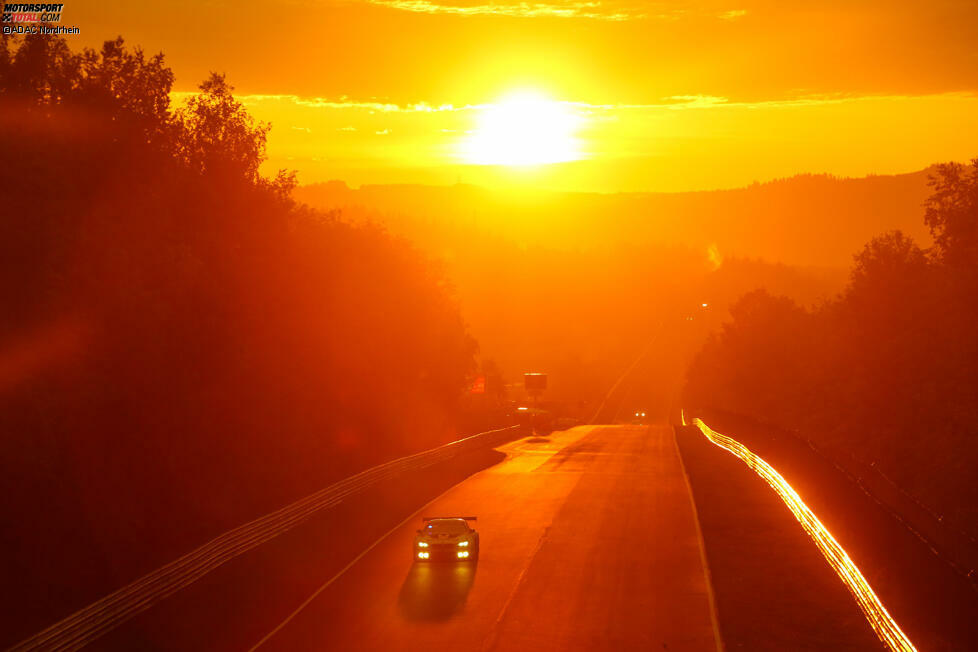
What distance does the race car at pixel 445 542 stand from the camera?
26.6m

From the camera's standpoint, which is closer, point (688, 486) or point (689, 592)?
point (689, 592)

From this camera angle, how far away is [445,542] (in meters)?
26.6

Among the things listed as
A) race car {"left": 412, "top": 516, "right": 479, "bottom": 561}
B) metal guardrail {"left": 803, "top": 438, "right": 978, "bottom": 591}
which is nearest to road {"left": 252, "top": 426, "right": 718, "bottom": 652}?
race car {"left": 412, "top": 516, "right": 479, "bottom": 561}

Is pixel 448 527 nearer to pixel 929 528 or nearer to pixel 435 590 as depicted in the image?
pixel 435 590

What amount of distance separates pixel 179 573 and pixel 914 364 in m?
56.7

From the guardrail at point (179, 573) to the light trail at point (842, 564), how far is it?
1514cm

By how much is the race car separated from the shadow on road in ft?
1.14

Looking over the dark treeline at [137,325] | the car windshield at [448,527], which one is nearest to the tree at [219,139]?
the dark treeline at [137,325]

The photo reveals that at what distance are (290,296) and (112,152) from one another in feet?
56.4

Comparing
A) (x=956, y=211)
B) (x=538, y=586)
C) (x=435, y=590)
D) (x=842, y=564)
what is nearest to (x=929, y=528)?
→ (x=842, y=564)

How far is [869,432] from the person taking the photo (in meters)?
68.4

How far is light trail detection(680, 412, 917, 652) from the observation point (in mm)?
18750

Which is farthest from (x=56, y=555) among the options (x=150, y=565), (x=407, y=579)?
(x=407, y=579)

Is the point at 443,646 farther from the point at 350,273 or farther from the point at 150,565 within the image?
the point at 350,273
